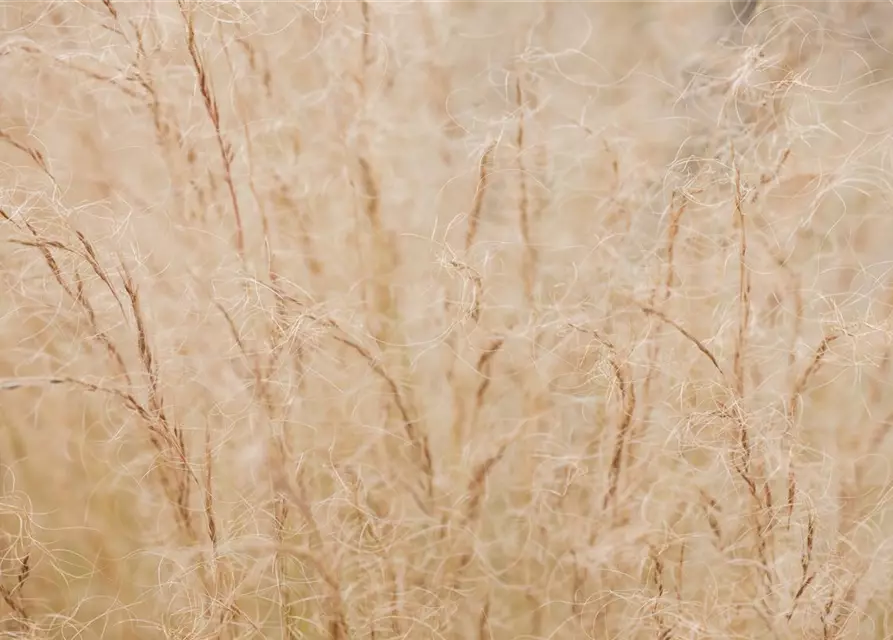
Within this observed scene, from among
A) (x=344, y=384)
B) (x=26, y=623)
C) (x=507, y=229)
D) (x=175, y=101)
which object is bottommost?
(x=26, y=623)

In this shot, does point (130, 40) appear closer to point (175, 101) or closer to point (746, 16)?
point (175, 101)

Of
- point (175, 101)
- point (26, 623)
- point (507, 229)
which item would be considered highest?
point (175, 101)

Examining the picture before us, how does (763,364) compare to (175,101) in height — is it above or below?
below

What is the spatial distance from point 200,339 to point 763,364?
51cm

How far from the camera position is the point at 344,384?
0.66 metres

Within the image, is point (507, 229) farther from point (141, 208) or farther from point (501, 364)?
point (141, 208)

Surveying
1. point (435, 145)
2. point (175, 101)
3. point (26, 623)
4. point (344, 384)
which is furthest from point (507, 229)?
Answer: point (26, 623)

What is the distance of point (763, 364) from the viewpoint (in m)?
0.65

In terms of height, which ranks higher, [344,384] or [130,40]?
[130,40]

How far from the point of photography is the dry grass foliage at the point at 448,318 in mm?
623

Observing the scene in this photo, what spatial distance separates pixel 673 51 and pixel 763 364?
0.94 ft

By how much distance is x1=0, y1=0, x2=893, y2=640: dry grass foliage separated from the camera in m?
0.62

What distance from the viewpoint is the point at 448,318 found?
25.8 inches

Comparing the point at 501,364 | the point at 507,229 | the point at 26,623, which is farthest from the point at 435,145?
the point at 26,623
